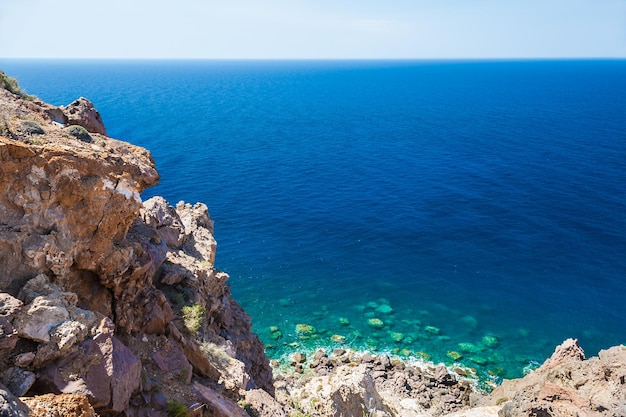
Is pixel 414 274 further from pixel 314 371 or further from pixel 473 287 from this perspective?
pixel 314 371

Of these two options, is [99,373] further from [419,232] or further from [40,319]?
[419,232]

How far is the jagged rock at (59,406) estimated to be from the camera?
39.5 ft

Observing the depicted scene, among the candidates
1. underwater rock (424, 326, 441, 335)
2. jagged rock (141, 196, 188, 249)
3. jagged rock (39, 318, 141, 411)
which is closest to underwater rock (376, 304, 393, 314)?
underwater rock (424, 326, 441, 335)

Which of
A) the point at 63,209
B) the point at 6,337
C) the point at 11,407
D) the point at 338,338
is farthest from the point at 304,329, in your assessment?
the point at 11,407

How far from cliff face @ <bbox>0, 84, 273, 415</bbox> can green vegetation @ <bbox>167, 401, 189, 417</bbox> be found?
19 cm

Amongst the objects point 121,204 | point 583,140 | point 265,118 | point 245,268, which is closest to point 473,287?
point 245,268

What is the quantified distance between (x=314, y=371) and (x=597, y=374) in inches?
1039

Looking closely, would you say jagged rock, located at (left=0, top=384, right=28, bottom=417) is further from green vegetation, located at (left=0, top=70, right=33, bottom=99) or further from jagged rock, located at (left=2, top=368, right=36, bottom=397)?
green vegetation, located at (left=0, top=70, right=33, bottom=99)

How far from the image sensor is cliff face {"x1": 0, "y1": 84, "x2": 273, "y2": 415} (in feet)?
46.9

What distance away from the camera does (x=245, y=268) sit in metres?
64.7

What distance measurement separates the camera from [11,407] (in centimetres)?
1079

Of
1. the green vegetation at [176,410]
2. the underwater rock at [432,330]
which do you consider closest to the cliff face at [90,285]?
the green vegetation at [176,410]

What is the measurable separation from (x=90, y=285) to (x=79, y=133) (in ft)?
23.2

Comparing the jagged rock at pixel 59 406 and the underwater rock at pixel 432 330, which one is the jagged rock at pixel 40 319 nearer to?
the jagged rock at pixel 59 406
